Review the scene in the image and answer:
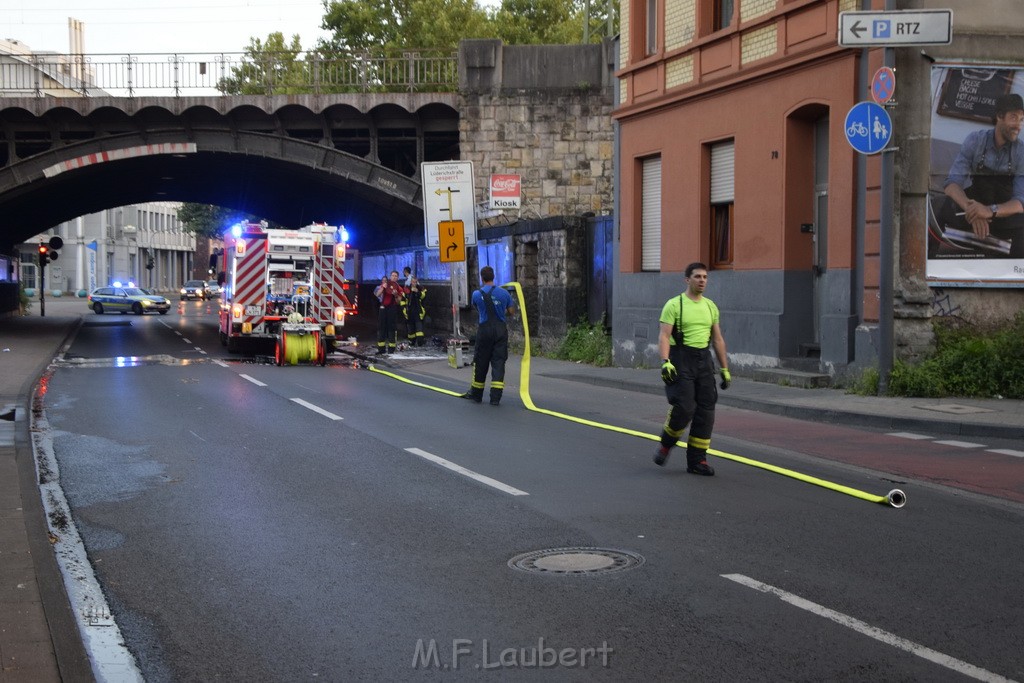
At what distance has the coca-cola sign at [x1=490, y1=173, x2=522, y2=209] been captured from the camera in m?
25.6

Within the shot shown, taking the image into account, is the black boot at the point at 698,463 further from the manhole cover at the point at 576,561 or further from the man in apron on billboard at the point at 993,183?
the man in apron on billboard at the point at 993,183

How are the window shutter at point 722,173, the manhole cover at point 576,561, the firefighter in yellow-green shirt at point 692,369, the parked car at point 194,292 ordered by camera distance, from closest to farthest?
the manhole cover at point 576,561
the firefighter in yellow-green shirt at point 692,369
the window shutter at point 722,173
the parked car at point 194,292

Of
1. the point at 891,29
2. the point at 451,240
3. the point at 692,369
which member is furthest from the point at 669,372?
the point at 451,240

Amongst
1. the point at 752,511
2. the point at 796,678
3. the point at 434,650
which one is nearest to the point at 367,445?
the point at 752,511

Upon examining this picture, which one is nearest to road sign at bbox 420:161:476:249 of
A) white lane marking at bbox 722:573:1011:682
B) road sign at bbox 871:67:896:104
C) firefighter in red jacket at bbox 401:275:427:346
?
firefighter in red jacket at bbox 401:275:427:346

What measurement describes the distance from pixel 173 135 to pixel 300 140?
12.0ft

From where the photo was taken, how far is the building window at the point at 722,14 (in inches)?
813

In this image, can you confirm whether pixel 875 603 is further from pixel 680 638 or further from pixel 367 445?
pixel 367 445

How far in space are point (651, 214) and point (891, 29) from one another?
29.7 ft

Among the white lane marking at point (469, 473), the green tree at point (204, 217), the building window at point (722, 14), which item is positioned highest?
the building window at point (722, 14)

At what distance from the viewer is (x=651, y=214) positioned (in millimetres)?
23031

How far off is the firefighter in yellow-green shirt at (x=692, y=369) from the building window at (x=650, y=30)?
13724mm

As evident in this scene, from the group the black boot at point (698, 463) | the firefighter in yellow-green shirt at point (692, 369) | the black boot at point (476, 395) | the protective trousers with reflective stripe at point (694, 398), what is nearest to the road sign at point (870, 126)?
the firefighter in yellow-green shirt at point (692, 369)

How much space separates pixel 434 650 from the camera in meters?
5.35
